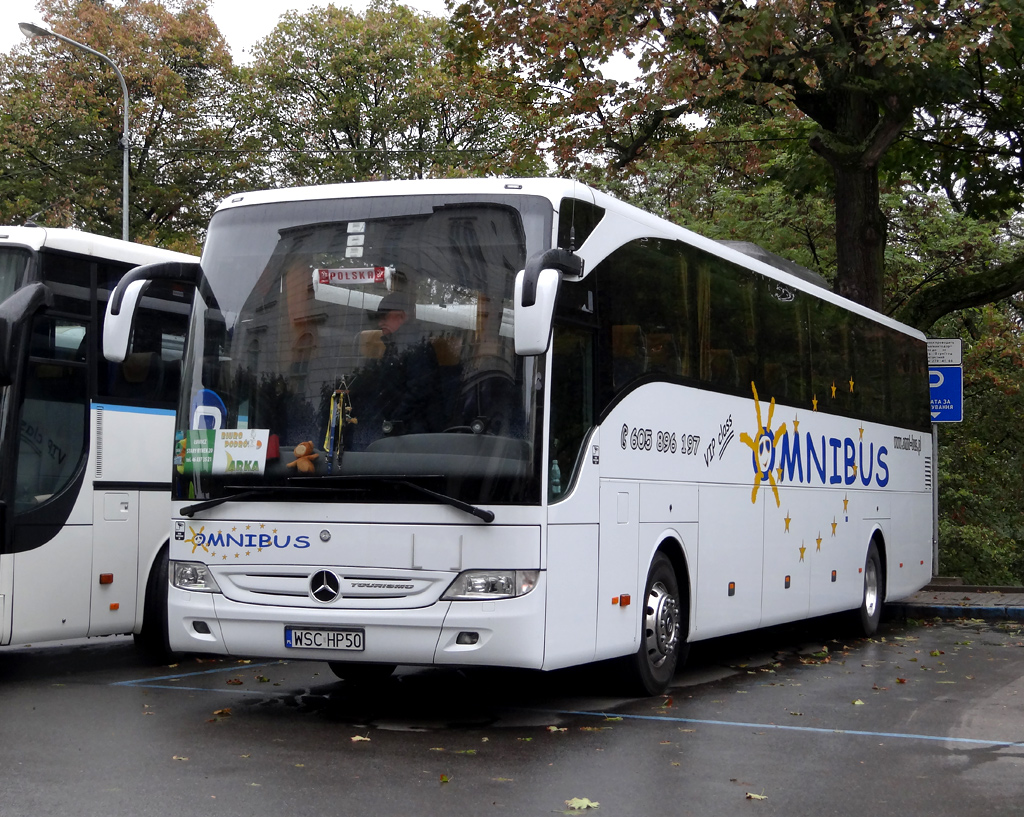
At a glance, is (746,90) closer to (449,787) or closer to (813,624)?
(813,624)

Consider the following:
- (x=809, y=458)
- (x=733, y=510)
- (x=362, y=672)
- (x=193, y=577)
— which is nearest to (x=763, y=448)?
(x=733, y=510)

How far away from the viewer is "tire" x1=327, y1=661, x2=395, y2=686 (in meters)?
10.5

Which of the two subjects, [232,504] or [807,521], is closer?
[232,504]

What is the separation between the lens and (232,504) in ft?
28.9

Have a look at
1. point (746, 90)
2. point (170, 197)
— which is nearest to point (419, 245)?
point (746, 90)

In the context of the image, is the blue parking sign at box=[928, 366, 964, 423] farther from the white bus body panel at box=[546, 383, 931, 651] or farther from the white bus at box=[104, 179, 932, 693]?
the white bus at box=[104, 179, 932, 693]

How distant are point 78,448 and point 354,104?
35.4m

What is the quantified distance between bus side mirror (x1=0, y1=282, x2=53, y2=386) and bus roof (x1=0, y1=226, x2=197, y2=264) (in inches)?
26.9

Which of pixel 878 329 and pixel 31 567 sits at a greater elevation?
pixel 878 329

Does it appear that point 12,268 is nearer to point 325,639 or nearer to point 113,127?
point 325,639

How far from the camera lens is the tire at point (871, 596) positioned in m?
15.6

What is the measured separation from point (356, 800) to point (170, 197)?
3663 centimetres

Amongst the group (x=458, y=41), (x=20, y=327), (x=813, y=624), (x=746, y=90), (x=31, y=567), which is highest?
(x=458, y=41)

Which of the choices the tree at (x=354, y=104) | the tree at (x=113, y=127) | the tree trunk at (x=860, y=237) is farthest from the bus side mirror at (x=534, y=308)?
the tree at (x=354, y=104)
